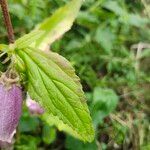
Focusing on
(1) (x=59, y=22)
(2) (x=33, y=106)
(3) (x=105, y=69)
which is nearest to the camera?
(2) (x=33, y=106)

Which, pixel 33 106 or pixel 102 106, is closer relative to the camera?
pixel 33 106

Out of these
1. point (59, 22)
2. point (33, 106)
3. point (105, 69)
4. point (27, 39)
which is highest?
point (27, 39)

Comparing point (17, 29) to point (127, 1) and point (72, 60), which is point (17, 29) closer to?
point (72, 60)

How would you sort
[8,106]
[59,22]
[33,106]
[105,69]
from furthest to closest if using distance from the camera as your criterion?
[105,69] < [59,22] < [33,106] < [8,106]

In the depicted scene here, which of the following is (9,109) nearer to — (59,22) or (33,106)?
(33,106)

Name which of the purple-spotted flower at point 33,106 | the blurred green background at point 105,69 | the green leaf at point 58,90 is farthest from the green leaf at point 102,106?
the green leaf at point 58,90

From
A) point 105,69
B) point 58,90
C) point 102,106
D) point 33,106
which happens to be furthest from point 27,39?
point 105,69

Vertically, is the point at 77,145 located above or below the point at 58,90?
below

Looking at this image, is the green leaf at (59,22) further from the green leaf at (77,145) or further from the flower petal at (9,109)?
the flower petal at (9,109)
